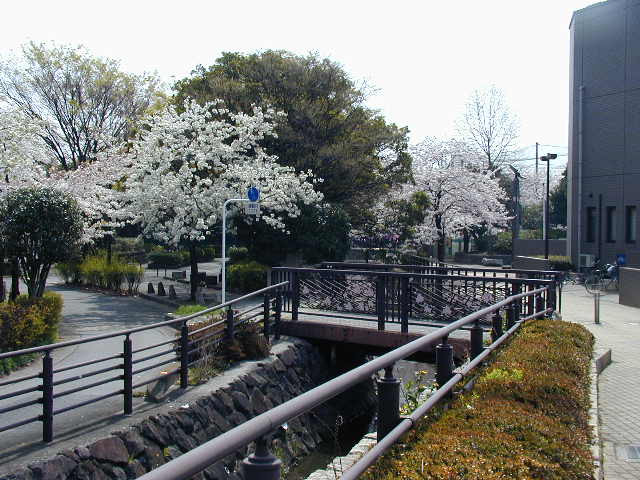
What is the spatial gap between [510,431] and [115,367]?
5.15 metres

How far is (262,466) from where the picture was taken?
2.53 metres

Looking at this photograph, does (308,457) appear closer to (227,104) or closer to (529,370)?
(529,370)

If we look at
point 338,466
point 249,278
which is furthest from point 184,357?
point 249,278

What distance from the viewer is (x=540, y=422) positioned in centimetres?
509

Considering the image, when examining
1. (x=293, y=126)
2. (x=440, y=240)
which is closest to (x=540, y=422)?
(x=293, y=126)

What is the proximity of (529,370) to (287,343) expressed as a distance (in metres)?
7.08

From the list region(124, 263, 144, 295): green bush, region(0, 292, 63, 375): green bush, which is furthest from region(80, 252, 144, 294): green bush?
region(0, 292, 63, 375): green bush

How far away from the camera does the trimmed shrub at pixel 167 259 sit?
39.7 meters

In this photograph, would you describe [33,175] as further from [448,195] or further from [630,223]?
[630,223]

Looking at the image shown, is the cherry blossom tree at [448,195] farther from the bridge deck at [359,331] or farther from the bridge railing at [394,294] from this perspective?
the bridge deck at [359,331]

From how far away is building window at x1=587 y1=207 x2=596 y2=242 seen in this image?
36.5 metres

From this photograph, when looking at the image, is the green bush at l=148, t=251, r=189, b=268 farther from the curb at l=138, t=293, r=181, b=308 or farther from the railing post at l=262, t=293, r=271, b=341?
the railing post at l=262, t=293, r=271, b=341

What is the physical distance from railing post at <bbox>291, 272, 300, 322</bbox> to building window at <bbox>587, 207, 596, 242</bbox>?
90.1ft

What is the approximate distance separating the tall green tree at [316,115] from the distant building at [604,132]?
12.5 metres
